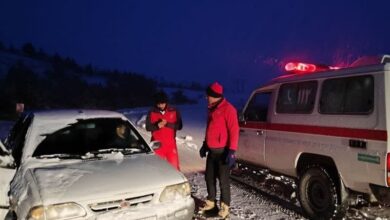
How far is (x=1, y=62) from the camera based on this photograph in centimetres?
5284

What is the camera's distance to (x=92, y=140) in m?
4.88

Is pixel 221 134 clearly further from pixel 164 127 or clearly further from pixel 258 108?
pixel 258 108

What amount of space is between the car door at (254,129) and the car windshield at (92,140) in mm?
2125

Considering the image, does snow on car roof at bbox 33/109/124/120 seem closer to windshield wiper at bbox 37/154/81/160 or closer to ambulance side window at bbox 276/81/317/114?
windshield wiper at bbox 37/154/81/160

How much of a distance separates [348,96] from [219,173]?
1.93 metres

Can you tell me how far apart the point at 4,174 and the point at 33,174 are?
397 millimetres

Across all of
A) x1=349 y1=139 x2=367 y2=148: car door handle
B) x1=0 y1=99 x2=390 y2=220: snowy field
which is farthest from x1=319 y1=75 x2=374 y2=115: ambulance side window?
x1=0 y1=99 x2=390 y2=220: snowy field

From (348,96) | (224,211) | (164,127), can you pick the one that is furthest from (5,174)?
(348,96)

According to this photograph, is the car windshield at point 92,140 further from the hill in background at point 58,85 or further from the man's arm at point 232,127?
the hill in background at point 58,85

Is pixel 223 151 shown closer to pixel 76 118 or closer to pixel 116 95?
pixel 76 118

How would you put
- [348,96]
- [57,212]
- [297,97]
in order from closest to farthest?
[57,212] → [348,96] → [297,97]

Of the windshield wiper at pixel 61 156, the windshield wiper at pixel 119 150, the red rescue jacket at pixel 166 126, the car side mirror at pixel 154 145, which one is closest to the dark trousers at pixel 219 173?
the car side mirror at pixel 154 145

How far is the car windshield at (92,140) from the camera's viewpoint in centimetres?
457

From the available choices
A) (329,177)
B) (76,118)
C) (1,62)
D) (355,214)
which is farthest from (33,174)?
(1,62)
